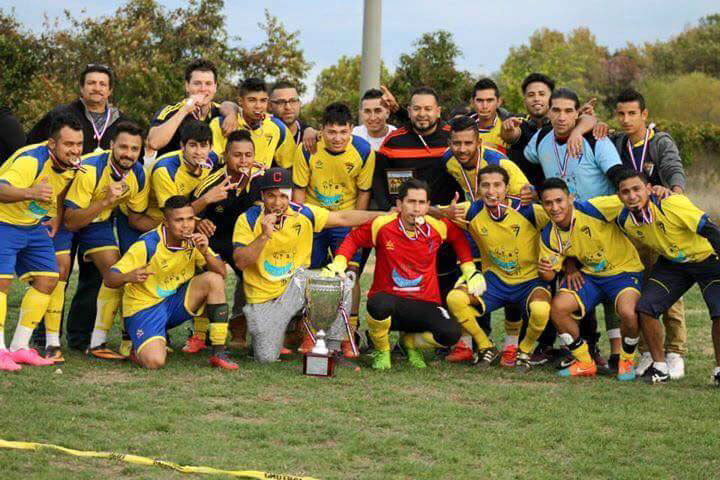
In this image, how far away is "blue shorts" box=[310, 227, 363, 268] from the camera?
8539 millimetres

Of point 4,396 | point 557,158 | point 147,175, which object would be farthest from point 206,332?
point 557,158

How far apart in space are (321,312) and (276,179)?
1048 millimetres

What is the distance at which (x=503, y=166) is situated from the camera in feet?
26.3

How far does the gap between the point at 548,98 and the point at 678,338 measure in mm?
2156

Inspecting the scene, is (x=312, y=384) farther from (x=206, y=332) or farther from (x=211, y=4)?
(x=211, y=4)

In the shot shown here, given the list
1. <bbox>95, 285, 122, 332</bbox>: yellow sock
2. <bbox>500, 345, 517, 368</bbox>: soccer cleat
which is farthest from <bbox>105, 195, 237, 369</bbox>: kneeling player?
<bbox>500, 345, 517, 368</bbox>: soccer cleat

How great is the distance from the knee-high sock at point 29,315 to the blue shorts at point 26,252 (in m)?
0.16

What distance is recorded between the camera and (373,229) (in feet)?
26.4

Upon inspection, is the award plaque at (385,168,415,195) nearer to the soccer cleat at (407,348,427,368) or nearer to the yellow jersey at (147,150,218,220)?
the soccer cleat at (407,348,427,368)

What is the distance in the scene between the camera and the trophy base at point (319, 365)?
7445 millimetres

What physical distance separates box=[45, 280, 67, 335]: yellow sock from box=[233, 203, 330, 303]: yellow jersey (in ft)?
4.56

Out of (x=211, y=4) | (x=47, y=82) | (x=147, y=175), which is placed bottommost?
(x=147, y=175)

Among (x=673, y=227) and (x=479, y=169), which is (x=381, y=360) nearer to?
(x=479, y=169)

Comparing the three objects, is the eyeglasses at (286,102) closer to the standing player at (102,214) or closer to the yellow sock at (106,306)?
the standing player at (102,214)
